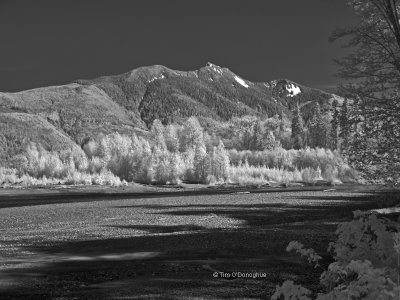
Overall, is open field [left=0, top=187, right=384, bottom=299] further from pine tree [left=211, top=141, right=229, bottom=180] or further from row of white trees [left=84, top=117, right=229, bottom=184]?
pine tree [left=211, top=141, right=229, bottom=180]

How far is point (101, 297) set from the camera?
16.1 metres

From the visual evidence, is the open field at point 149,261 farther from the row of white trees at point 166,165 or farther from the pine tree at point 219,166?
the pine tree at point 219,166

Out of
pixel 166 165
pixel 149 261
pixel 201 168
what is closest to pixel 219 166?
pixel 201 168

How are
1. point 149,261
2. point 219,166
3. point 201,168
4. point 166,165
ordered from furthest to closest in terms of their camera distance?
point 166,165
point 201,168
point 219,166
point 149,261

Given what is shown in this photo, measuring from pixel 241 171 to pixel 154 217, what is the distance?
105 m

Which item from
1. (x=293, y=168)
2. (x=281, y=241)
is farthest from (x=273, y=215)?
(x=293, y=168)

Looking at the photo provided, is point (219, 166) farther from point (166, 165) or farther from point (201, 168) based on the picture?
point (166, 165)

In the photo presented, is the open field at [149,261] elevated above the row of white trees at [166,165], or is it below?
below

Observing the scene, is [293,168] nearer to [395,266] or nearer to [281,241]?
[281,241]

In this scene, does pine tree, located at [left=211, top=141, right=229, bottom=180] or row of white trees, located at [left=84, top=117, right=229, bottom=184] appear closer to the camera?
row of white trees, located at [left=84, top=117, right=229, bottom=184]

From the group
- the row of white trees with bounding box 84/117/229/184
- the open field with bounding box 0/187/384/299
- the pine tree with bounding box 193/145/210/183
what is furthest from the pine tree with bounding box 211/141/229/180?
the open field with bounding box 0/187/384/299

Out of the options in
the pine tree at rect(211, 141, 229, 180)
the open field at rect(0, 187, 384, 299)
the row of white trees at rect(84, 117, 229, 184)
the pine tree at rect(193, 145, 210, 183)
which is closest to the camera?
the open field at rect(0, 187, 384, 299)

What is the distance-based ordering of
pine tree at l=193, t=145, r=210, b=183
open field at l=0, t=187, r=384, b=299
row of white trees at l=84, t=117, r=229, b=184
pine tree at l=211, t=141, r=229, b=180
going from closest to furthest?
open field at l=0, t=187, r=384, b=299
pine tree at l=193, t=145, r=210, b=183
row of white trees at l=84, t=117, r=229, b=184
pine tree at l=211, t=141, r=229, b=180

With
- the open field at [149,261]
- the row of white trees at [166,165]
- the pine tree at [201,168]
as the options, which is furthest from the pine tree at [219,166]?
the open field at [149,261]
